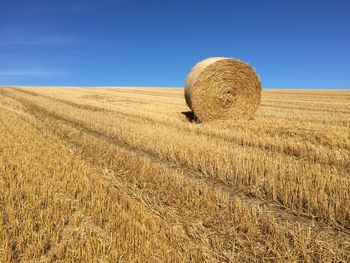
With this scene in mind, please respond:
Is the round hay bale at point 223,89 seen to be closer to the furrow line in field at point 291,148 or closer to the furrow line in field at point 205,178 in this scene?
the furrow line in field at point 291,148

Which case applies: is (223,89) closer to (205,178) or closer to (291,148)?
(291,148)

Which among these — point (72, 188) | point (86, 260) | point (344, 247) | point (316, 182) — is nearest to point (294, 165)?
point (316, 182)

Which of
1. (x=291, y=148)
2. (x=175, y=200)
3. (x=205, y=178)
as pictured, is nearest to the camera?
(x=175, y=200)

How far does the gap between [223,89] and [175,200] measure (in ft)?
26.4

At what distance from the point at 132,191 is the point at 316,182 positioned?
267 centimetres

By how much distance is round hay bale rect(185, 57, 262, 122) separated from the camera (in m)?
11.9

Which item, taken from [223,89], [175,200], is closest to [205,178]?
[175,200]

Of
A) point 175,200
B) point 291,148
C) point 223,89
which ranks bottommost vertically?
point 175,200

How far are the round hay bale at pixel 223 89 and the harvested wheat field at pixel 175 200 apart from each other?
146 inches

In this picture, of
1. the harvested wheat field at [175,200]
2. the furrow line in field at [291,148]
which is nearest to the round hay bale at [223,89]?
the furrow line in field at [291,148]

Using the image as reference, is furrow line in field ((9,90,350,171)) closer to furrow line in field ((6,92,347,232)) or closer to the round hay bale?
furrow line in field ((6,92,347,232))

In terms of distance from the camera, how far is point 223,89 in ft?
39.8

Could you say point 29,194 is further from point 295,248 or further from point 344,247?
point 344,247

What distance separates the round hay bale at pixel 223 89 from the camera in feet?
39.0
